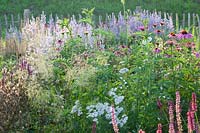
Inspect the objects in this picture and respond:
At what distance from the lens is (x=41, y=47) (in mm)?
5812

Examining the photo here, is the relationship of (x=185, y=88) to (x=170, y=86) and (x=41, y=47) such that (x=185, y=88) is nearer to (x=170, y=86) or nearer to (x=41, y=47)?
(x=170, y=86)

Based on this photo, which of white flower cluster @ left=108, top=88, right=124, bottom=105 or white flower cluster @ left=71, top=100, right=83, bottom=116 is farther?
white flower cluster @ left=71, top=100, right=83, bottom=116

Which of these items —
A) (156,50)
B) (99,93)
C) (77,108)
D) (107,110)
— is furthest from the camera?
(156,50)

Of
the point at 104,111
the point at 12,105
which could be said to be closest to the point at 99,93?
the point at 104,111

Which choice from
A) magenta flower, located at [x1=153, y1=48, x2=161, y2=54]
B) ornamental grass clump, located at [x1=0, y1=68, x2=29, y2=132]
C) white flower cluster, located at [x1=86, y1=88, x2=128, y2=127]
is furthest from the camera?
magenta flower, located at [x1=153, y1=48, x2=161, y2=54]

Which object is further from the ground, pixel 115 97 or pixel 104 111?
pixel 115 97

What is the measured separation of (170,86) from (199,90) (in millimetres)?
306

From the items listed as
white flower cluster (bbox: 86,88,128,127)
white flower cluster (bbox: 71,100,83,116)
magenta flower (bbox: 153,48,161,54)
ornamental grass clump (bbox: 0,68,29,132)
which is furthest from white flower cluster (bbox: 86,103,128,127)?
magenta flower (bbox: 153,48,161,54)

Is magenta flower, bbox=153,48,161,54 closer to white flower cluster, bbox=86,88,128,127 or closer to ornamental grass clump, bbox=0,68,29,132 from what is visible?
white flower cluster, bbox=86,88,128,127

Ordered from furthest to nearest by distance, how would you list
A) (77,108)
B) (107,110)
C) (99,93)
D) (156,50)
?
(156,50)
(99,93)
(77,108)
(107,110)

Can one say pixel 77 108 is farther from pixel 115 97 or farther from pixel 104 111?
pixel 115 97

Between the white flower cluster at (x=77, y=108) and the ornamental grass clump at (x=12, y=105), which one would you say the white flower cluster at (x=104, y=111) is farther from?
the ornamental grass clump at (x=12, y=105)

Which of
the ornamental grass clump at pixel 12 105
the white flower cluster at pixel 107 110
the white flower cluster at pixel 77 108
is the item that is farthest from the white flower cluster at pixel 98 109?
the ornamental grass clump at pixel 12 105

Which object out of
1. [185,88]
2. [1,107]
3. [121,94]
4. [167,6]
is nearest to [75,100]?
[121,94]
